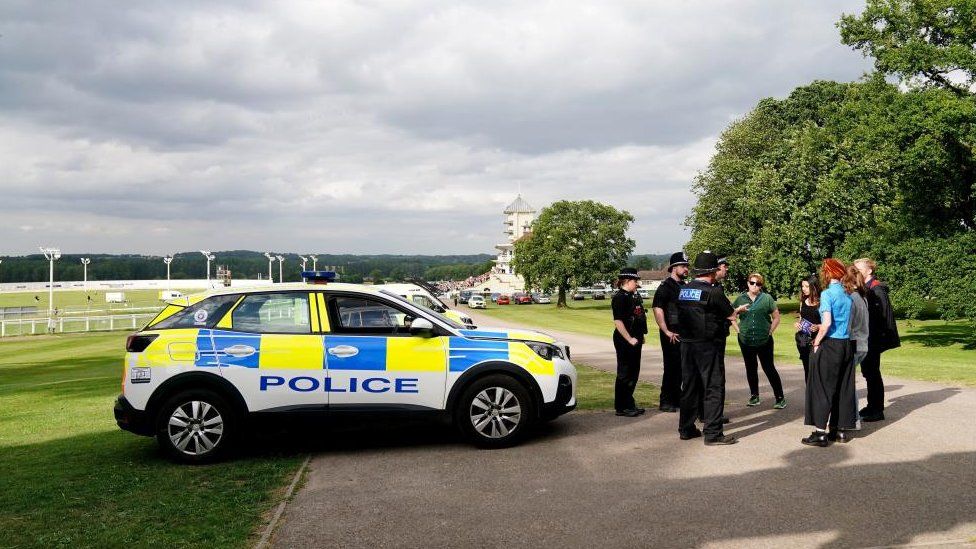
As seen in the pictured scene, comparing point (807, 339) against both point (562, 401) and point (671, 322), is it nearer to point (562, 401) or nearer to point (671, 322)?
point (671, 322)

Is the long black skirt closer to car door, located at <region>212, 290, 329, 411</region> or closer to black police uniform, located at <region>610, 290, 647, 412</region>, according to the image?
black police uniform, located at <region>610, 290, 647, 412</region>

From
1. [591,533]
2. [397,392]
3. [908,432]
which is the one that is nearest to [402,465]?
[397,392]

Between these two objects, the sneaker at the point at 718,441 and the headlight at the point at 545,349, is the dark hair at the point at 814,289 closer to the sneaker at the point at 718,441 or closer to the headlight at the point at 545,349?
the sneaker at the point at 718,441

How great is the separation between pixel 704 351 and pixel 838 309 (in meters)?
1.34

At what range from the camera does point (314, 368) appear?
7.12 metres

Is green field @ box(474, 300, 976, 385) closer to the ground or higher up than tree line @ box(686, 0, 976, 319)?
closer to the ground

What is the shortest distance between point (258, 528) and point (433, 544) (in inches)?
48.7

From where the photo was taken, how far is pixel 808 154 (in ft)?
116

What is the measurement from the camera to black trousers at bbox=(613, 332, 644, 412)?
8984mm

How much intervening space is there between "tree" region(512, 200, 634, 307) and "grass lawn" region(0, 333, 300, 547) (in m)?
58.6

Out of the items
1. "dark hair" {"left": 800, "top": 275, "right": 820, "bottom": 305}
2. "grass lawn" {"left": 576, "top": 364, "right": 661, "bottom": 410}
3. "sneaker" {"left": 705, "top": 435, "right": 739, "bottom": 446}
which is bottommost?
"grass lawn" {"left": 576, "top": 364, "right": 661, "bottom": 410}

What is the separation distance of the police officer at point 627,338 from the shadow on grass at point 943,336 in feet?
65.9

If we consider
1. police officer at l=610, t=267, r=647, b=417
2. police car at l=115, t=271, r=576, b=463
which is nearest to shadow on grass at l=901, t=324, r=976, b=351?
police officer at l=610, t=267, r=647, b=417

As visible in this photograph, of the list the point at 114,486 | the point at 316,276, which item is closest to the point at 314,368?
the point at 316,276
